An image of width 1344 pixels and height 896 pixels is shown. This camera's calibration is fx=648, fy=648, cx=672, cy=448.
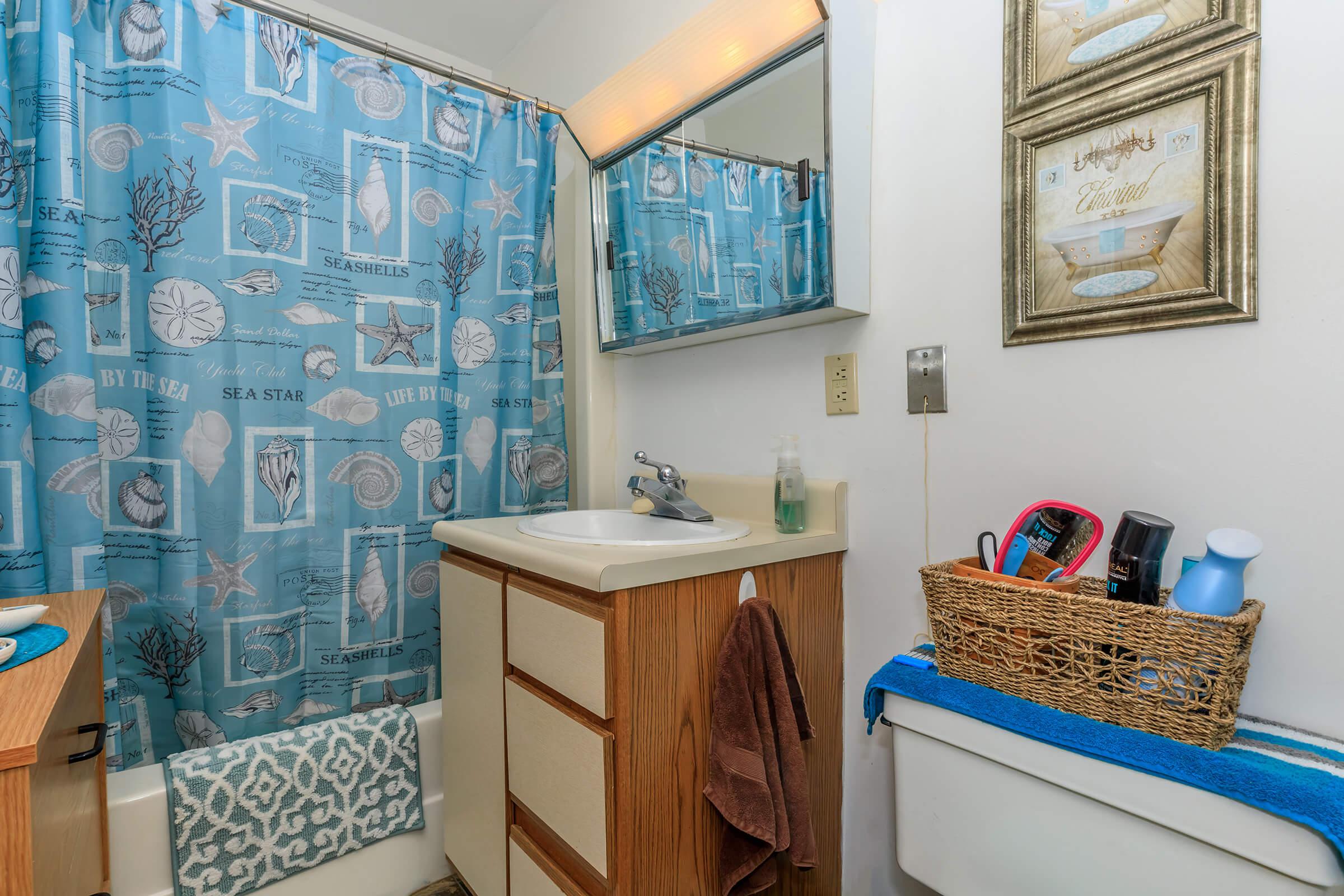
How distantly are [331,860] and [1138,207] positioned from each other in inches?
73.9

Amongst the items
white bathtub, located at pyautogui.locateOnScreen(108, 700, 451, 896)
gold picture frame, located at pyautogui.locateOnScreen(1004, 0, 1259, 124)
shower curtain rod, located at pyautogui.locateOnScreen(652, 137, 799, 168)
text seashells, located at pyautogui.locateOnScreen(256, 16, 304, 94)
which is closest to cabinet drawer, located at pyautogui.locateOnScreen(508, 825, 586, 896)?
white bathtub, located at pyautogui.locateOnScreen(108, 700, 451, 896)

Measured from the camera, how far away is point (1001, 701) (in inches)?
31.9

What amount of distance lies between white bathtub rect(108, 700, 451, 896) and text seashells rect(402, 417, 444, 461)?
0.61 metres

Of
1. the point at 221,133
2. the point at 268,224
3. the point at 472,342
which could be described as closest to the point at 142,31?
the point at 221,133

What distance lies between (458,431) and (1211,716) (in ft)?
5.05

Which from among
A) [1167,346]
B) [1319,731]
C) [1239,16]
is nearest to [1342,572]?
[1319,731]

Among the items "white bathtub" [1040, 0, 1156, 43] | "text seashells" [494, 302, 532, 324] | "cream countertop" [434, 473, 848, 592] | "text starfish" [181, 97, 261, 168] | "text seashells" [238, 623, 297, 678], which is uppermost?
"text starfish" [181, 97, 261, 168]

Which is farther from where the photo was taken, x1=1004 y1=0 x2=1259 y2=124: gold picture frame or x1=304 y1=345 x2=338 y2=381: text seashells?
x1=304 y1=345 x2=338 y2=381: text seashells

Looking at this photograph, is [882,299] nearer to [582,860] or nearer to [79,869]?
[582,860]

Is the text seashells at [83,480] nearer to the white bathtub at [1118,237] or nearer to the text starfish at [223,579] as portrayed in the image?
the text starfish at [223,579]

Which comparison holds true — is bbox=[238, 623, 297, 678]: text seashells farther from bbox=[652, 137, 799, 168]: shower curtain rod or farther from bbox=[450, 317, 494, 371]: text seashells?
bbox=[652, 137, 799, 168]: shower curtain rod

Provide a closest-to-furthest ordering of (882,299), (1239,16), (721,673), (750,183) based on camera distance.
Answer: (1239,16) → (721,673) → (882,299) → (750,183)

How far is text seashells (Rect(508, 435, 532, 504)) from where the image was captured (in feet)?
5.68

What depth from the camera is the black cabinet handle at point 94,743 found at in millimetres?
844
